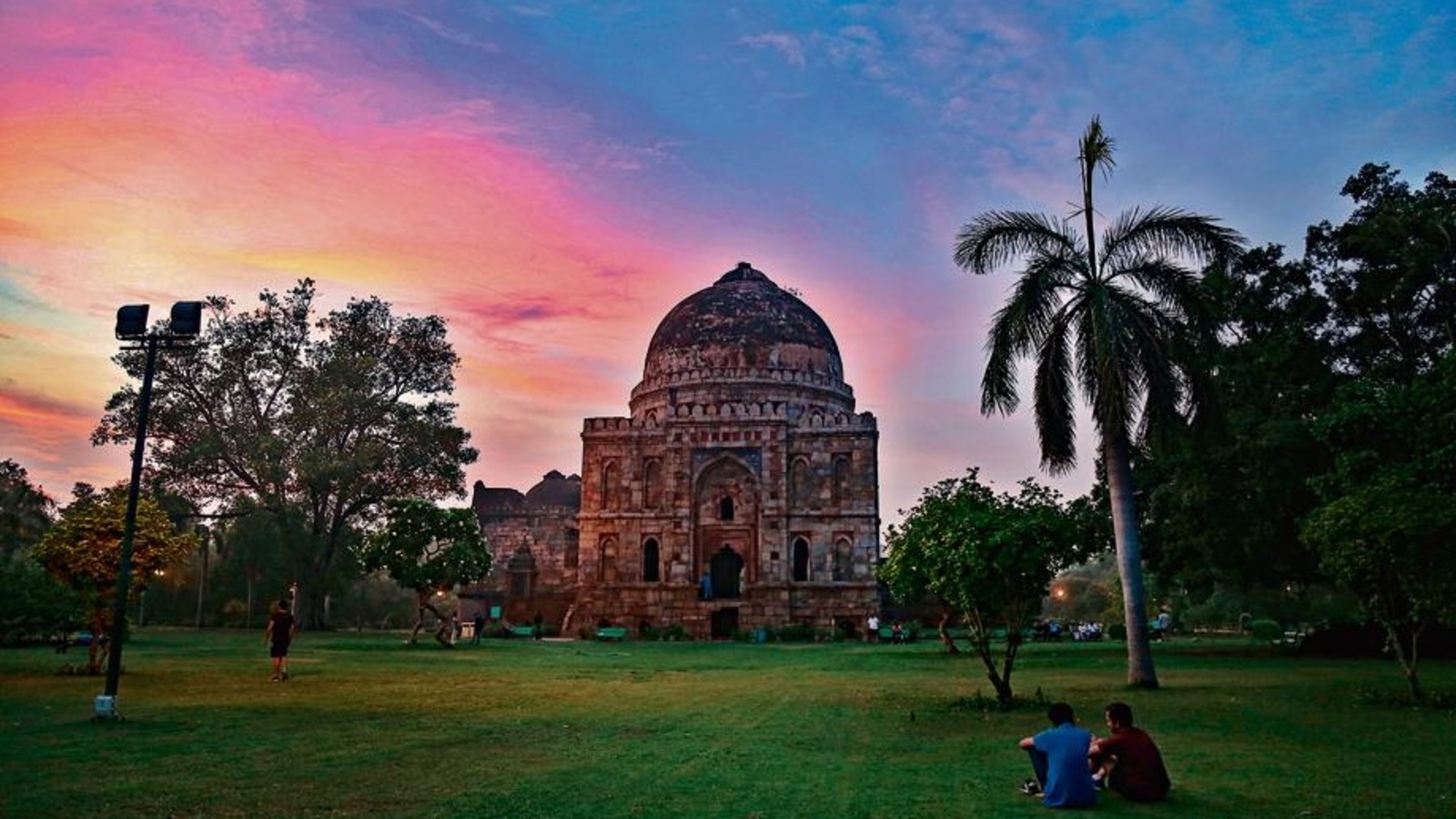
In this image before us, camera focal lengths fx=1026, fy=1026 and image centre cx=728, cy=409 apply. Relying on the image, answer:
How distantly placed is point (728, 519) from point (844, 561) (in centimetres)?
578

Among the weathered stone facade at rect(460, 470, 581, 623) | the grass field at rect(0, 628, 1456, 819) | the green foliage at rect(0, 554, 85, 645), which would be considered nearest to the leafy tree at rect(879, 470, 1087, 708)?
the grass field at rect(0, 628, 1456, 819)

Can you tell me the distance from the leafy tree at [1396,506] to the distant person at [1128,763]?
8001 mm

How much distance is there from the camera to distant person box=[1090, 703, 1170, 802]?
27.0 feet

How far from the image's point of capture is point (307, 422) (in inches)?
1577

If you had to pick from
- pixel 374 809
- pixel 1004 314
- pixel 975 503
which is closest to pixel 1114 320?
pixel 1004 314

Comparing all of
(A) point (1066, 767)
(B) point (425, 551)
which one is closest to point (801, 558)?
(B) point (425, 551)

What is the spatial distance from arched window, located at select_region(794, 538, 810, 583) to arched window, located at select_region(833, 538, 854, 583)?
4.40 feet

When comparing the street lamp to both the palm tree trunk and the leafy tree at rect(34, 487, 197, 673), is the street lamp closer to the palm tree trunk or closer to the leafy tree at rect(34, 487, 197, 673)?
the leafy tree at rect(34, 487, 197, 673)

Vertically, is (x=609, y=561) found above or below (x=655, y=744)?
above

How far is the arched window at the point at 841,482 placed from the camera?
47062mm

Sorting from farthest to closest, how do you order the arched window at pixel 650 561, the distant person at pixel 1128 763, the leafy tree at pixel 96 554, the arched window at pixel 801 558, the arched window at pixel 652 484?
the arched window at pixel 652 484
the arched window at pixel 650 561
the arched window at pixel 801 558
the leafy tree at pixel 96 554
the distant person at pixel 1128 763

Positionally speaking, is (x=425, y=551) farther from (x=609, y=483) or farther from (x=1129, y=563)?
(x=1129, y=563)

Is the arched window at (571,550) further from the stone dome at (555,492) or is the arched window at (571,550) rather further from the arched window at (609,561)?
the arched window at (609,561)

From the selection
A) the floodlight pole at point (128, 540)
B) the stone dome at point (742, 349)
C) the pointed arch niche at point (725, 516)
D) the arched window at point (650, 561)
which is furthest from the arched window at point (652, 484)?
the floodlight pole at point (128, 540)
